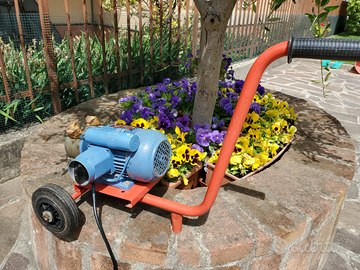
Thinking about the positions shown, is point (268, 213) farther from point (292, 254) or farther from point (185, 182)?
point (185, 182)

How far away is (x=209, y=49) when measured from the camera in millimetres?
1770

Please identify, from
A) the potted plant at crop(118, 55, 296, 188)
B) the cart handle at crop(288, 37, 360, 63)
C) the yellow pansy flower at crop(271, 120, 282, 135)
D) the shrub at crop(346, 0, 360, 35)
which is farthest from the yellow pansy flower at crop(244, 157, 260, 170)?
the shrub at crop(346, 0, 360, 35)

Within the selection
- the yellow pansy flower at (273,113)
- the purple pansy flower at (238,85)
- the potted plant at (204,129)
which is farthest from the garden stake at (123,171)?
the purple pansy flower at (238,85)

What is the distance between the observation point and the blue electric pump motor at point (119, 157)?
3.81 ft

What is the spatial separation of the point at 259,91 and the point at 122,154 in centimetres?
162

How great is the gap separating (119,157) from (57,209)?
0.32m

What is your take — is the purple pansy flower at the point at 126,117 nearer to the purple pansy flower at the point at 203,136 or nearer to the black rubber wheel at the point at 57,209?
the purple pansy flower at the point at 203,136

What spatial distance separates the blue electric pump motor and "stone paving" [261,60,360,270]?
145cm

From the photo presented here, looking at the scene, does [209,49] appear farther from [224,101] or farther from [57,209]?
[57,209]

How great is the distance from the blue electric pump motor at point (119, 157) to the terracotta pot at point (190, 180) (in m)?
0.27

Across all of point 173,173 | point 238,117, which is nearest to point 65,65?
point 173,173

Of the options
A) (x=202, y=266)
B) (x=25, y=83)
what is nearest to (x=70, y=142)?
(x=202, y=266)

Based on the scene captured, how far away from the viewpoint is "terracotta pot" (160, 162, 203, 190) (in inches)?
62.3

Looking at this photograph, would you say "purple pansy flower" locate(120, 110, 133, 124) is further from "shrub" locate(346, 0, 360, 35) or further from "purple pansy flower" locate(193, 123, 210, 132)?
"shrub" locate(346, 0, 360, 35)
